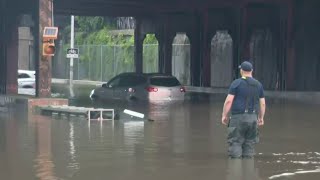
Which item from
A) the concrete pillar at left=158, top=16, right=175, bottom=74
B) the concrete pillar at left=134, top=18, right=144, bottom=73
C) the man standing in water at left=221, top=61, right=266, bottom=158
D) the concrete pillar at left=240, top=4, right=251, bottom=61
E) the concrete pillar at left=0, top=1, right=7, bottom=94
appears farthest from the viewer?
the concrete pillar at left=134, top=18, right=144, bottom=73

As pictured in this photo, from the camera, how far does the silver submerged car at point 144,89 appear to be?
30234 mm

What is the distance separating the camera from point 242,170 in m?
10.6

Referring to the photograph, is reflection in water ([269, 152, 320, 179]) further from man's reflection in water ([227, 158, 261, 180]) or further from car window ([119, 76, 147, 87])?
car window ([119, 76, 147, 87])

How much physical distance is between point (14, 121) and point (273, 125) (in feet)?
23.1

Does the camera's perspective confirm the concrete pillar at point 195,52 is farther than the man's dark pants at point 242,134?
Yes

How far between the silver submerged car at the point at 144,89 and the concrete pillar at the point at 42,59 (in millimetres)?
7284

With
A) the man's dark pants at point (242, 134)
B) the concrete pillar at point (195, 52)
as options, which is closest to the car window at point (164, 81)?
the concrete pillar at point (195, 52)

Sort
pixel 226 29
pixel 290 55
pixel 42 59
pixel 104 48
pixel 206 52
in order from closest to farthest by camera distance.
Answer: pixel 42 59 < pixel 290 55 < pixel 226 29 < pixel 206 52 < pixel 104 48

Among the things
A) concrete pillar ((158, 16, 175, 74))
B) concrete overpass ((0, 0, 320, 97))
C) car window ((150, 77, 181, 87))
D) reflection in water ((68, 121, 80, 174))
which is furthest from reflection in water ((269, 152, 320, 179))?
concrete pillar ((158, 16, 175, 74))

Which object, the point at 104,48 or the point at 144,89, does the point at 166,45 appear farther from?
the point at 144,89

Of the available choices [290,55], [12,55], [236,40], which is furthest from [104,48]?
[12,55]

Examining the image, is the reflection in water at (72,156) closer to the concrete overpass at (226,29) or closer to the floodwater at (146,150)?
the floodwater at (146,150)

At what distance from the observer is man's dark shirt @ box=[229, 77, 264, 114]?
11492 mm

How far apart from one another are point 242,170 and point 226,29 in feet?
106
